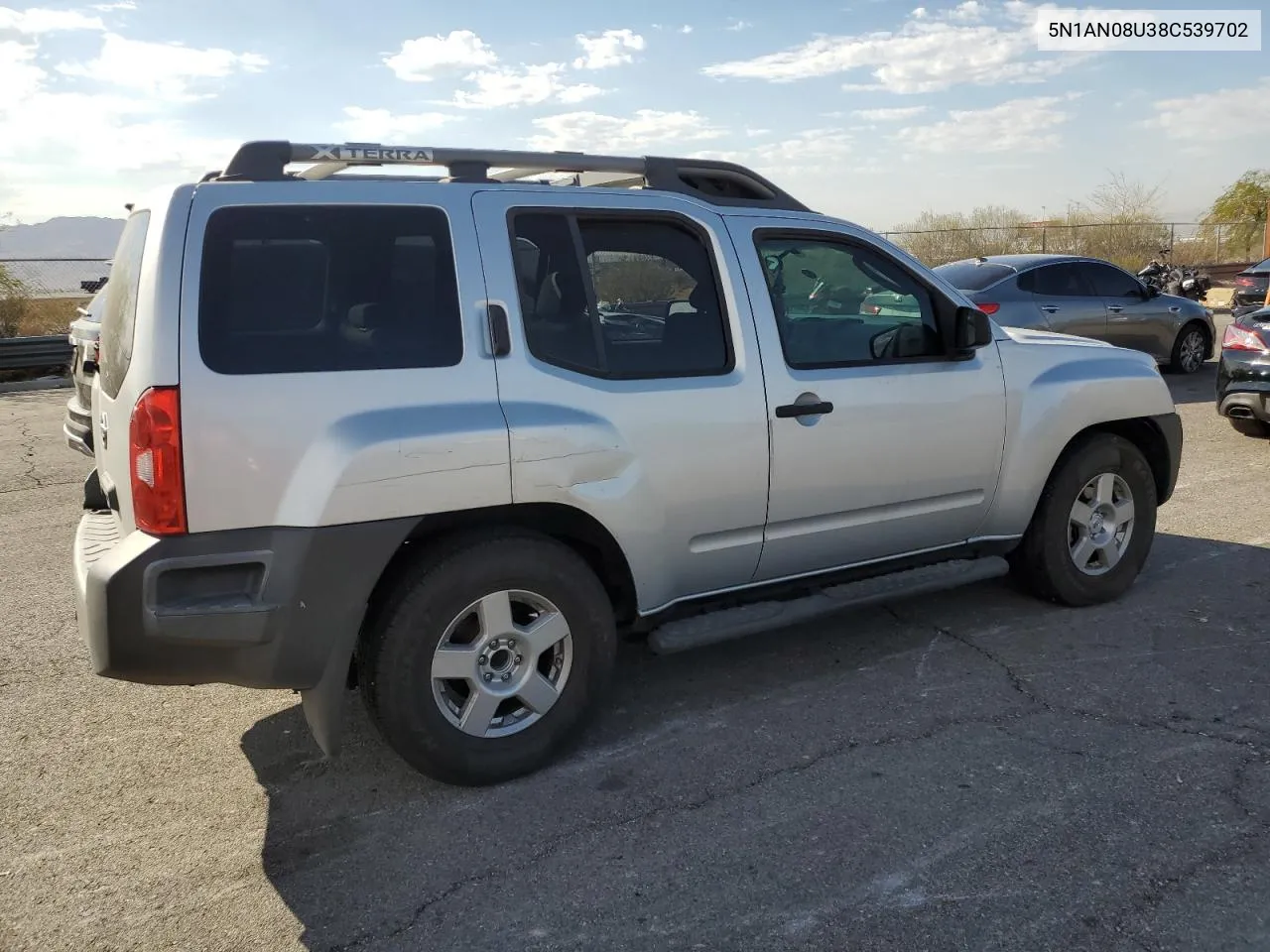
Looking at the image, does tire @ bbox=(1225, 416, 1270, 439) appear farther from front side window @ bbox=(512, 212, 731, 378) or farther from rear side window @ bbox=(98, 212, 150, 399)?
rear side window @ bbox=(98, 212, 150, 399)

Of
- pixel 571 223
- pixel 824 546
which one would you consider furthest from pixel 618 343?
pixel 824 546

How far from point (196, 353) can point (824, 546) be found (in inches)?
97.4

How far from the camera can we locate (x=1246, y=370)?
872 cm

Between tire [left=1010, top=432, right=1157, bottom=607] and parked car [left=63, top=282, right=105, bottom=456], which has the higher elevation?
parked car [left=63, top=282, right=105, bottom=456]

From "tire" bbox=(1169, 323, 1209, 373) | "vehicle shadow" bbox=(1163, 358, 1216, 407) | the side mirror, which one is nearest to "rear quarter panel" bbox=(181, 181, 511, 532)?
the side mirror

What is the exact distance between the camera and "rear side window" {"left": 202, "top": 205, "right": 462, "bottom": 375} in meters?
3.13

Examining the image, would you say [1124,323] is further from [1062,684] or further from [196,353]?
[196,353]

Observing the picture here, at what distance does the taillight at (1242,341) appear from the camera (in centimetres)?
862

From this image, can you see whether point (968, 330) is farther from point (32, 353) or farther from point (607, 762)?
point (32, 353)

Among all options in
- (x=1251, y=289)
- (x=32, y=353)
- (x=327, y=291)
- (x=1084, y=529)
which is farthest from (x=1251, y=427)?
(x=32, y=353)

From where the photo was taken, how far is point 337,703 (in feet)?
10.8

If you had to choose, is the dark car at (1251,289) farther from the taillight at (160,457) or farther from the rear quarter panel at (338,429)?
the taillight at (160,457)

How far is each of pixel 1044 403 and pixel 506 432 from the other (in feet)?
8.64

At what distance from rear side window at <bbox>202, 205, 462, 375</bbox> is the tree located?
1612 inches
